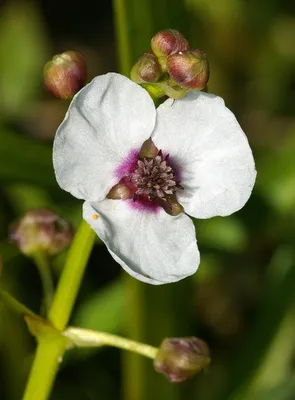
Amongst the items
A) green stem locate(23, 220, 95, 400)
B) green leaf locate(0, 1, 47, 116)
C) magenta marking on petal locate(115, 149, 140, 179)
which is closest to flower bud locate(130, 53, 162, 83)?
magenta marking on petal locate(115, 149, 140, 179)

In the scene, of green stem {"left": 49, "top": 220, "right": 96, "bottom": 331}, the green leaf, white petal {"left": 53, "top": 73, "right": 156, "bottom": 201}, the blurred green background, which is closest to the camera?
white petal {"left": 53, "top": 73, "right": 156, "bottom": 201}

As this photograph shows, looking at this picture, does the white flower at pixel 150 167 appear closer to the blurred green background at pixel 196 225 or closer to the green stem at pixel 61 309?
the green stem at pixel 61 309

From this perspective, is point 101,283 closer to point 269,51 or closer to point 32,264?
point 32,264

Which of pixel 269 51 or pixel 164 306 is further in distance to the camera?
pixel 269 51

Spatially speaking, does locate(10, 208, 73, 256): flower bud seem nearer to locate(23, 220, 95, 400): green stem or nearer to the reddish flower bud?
locate(23, 220, 95, 400): green stem

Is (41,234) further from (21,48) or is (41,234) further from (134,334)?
(21,48)

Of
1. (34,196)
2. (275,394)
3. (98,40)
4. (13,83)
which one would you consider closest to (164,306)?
(275,394)

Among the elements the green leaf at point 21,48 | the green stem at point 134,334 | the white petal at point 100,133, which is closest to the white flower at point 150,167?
the white petal at point 100,133
